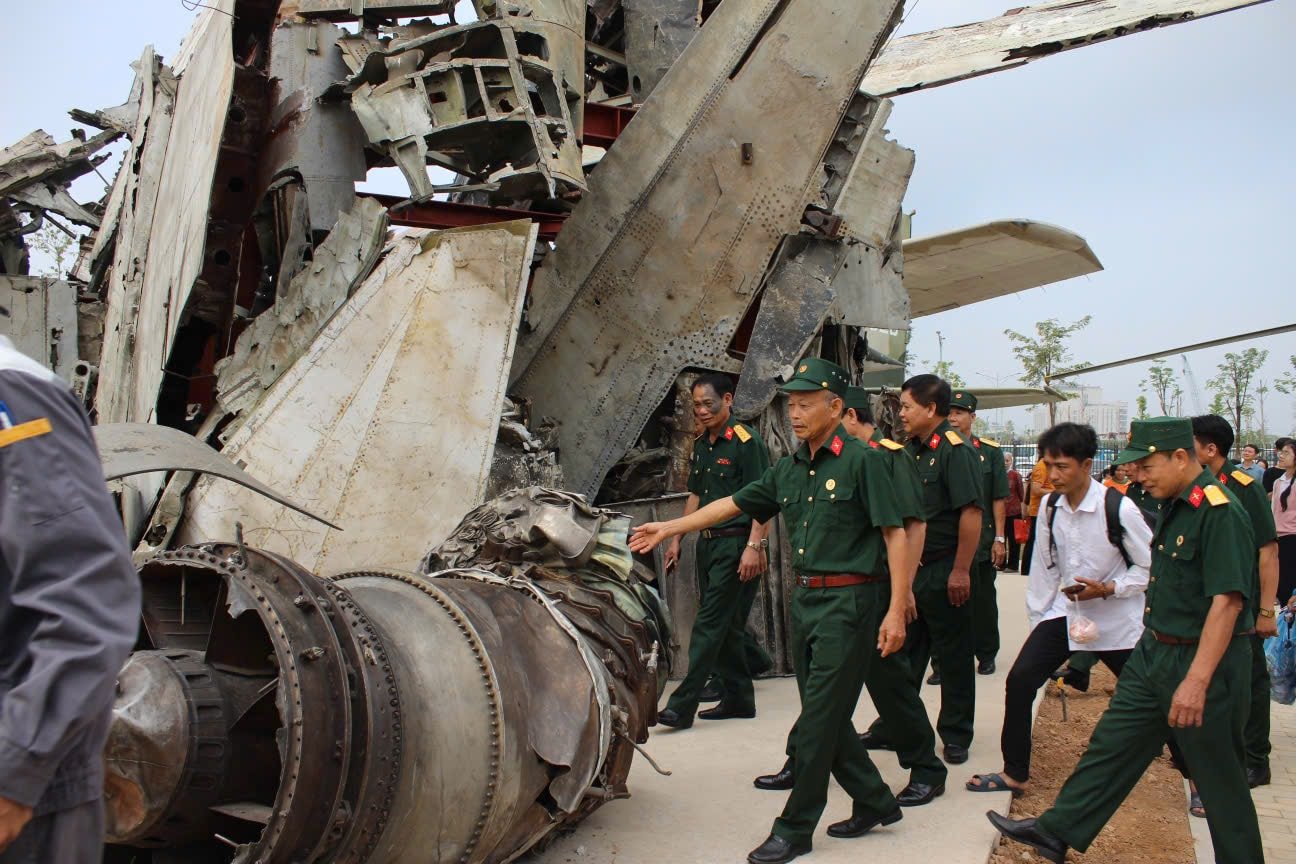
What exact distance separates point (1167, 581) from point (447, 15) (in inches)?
232

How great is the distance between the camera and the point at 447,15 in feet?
24.8

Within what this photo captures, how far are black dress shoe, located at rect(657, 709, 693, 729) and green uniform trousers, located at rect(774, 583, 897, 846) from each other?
1.72 meters

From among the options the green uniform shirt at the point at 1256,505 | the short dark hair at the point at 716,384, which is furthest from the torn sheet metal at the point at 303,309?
the green uniform shirt at the point at 1256,505

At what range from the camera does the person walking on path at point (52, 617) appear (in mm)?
1658

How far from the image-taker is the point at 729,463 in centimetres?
659

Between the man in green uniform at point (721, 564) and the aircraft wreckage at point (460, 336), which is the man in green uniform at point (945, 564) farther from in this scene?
the aircraft wreckage at point (460, 336)

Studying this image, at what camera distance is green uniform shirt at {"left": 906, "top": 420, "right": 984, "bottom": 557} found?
5.79 m

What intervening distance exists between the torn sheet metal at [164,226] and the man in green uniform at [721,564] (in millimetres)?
3304

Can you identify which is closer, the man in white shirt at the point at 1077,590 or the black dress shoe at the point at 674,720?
the man in white shirt at the point at 1077,590

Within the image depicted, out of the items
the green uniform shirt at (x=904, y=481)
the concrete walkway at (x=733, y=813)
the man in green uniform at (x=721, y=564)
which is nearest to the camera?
the concrete walkway at (x=733, y=813)

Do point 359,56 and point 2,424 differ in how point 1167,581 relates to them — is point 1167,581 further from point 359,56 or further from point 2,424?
point 359,56

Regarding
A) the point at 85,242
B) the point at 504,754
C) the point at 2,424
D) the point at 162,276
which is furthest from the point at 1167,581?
the point at 85,242

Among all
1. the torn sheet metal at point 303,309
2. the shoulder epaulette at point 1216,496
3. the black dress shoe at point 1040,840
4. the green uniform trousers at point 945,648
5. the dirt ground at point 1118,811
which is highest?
the torn sheet metal at point 303,309

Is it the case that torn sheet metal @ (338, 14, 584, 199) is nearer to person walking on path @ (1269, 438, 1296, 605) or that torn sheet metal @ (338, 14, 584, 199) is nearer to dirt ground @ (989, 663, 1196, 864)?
dirt ground @ (989, 663, 1196, 864)
